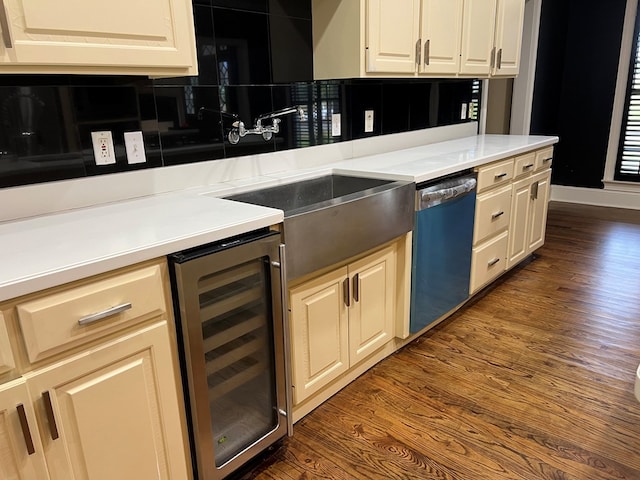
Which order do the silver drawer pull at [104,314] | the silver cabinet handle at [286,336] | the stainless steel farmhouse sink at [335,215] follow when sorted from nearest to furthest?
the silver drawer pull at [104,314]
the silver cabinet handle at [286,336]
the stainless steel farmhouse sink at [335,215]

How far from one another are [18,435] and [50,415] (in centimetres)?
7

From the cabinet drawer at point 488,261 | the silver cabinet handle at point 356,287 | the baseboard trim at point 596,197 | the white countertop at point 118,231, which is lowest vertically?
the baseboard trim at point 596,197

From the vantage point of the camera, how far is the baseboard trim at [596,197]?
5.10 meters

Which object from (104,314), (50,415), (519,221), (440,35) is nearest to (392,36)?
(440,35)

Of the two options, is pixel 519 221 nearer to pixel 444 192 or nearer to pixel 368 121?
pixel 444 192

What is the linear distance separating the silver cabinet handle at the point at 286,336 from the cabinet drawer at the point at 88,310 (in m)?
0.41

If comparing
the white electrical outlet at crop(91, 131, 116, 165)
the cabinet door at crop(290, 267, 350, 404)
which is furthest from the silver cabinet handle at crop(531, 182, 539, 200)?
the white electrical outlet at crop(91, 131, 116, 165)

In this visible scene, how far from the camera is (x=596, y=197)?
529cm

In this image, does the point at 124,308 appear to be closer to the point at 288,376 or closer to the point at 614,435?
the point at 288,376

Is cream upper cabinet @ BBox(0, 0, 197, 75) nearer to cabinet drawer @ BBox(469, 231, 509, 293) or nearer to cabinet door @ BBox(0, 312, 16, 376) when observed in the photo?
cabinet door @ BBox(0, 312, 16, 376)

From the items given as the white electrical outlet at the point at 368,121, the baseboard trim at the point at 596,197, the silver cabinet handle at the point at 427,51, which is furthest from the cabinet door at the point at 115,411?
the baseboard trim at the point at 596,197

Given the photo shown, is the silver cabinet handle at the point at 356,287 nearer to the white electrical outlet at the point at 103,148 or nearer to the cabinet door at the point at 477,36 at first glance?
the white electrical outlet at the point at 103,148

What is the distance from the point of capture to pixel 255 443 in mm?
1659

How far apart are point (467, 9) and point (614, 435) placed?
2.36 m
